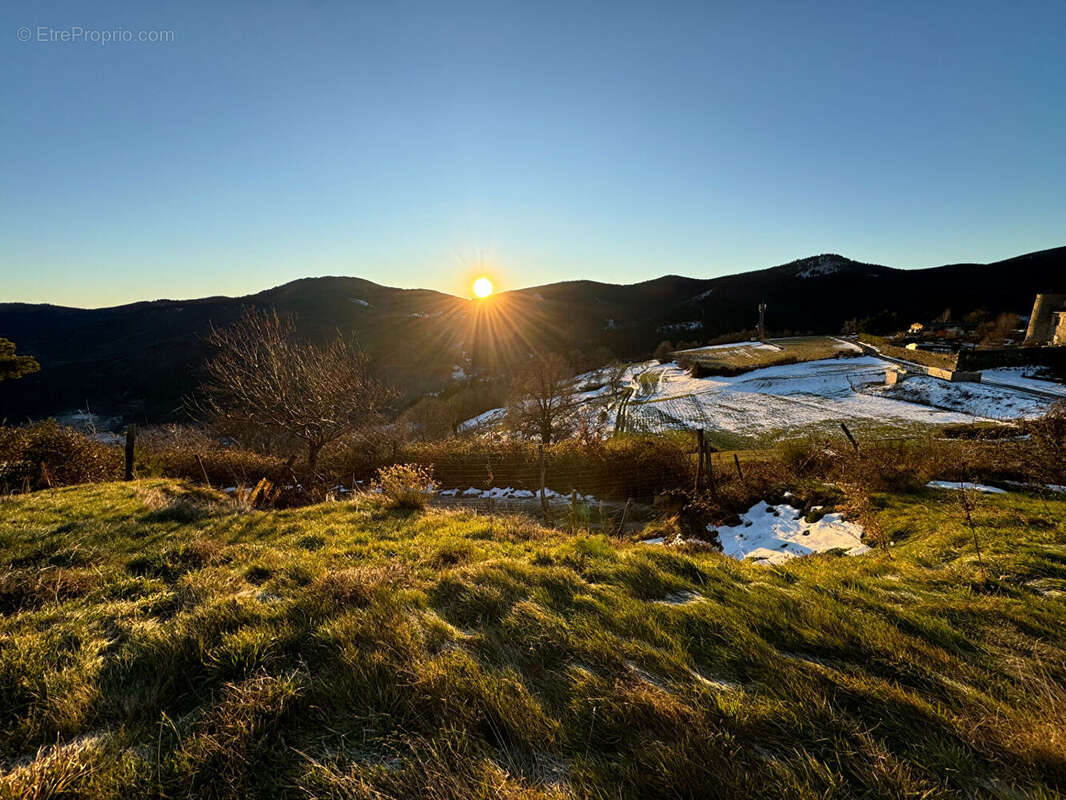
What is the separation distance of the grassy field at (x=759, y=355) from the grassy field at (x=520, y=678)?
146ft

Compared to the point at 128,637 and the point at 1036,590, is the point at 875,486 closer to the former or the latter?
the point at 1036,590

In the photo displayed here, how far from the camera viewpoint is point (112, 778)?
5.32 ft

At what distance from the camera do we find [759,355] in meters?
51.8

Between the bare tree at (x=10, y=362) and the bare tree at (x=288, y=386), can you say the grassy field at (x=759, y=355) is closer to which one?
the bare tree at (x=288, y=386)

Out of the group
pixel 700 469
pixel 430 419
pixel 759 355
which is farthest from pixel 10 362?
pixel 759 355

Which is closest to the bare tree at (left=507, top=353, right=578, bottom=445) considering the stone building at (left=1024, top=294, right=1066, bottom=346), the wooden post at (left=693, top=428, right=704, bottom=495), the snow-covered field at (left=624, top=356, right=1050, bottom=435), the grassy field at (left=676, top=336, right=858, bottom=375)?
the snow-covered field at (left=624, top=356, right=1050, bottom=435)

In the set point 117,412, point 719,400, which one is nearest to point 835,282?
point 719,400

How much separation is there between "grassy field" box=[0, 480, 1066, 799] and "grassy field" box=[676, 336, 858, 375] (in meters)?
44.6

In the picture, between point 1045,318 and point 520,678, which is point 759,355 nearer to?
point 1045,318

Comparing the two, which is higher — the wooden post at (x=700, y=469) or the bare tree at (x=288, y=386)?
the bare tree at (x=288, y=386)

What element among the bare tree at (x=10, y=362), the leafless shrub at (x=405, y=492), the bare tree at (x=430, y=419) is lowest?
the bare tree at (x=430, y=419)

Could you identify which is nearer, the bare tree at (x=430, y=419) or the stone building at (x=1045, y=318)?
A: the stone building at (x=1045, y=318)

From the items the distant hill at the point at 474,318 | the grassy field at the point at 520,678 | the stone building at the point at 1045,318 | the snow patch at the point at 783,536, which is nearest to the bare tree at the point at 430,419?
the distant hill at the point at 474,318

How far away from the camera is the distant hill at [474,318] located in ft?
264
